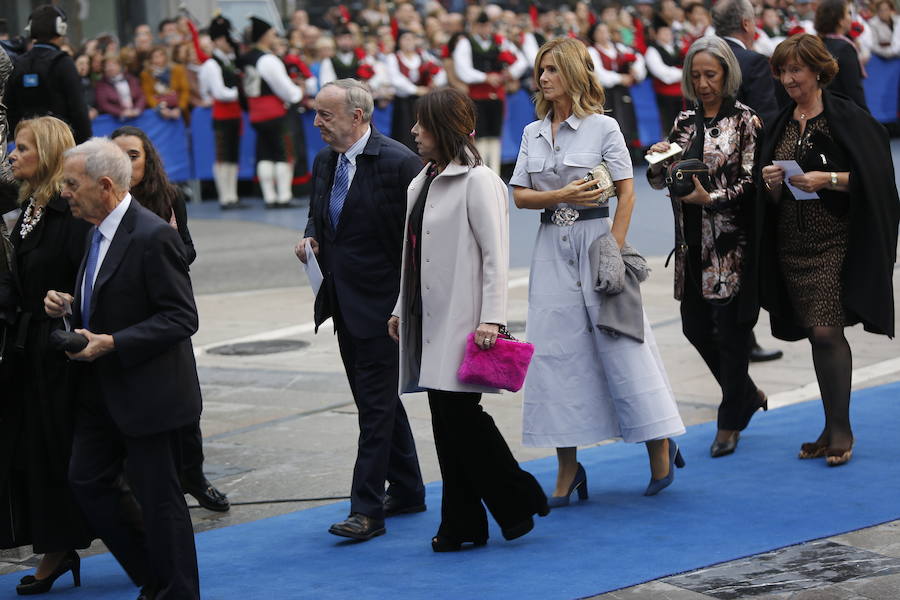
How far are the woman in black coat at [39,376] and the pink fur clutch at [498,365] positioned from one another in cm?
152

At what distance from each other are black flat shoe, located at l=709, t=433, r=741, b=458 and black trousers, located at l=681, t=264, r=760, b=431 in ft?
0.21

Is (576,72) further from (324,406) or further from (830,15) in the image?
(830,15)

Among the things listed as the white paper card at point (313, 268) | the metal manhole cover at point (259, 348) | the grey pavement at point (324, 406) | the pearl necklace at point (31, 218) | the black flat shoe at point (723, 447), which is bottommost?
the metal manhole cover at point (259, 348)

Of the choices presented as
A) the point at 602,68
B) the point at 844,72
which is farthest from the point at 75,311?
the point at 602,68

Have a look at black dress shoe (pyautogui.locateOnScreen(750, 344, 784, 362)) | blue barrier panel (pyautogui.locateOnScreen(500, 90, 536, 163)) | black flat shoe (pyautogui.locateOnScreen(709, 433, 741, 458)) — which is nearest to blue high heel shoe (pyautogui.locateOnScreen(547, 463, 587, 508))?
black flat shoe (pyautogui.locateOnScreen(709, 433, 741, 458))

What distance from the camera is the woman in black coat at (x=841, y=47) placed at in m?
8.82

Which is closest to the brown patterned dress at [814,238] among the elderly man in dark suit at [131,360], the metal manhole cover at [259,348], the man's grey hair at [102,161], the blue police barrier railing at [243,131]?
the elderly man in dark suit at [131,360]

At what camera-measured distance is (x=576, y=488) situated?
261 inches

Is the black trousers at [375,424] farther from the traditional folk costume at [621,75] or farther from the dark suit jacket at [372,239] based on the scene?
the traditional folk costume at [621,75]

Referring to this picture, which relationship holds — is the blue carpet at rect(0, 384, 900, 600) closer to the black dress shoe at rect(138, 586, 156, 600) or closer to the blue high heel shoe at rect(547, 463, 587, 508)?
the blue high heel shoe at rect(547, 463, 587, 508)

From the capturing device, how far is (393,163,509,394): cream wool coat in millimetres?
5703

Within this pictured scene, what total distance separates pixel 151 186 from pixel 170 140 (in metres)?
13.9

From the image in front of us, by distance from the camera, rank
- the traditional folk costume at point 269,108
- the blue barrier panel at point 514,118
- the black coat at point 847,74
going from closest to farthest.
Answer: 1. the black coat at point 847,74
2. the traditional folk costume at point 269,108
3. the blue barrier panel at point 514,118

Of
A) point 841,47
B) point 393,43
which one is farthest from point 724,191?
point 393,43
